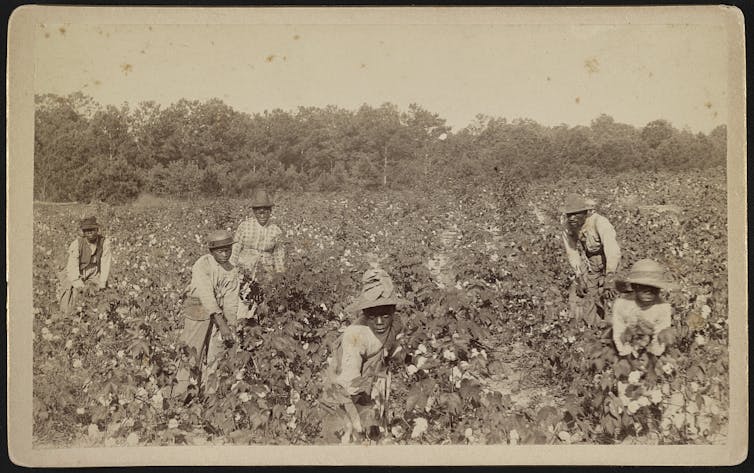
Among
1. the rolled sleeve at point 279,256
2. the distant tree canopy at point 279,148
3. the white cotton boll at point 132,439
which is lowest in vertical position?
the white cotton boll at point 132,439

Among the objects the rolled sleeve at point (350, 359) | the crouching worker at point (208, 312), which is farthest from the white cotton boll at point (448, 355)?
the crouching worker at point (208, 312)

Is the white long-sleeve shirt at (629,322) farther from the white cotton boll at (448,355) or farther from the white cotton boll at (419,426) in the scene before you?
the white cotton boll at (419,426)

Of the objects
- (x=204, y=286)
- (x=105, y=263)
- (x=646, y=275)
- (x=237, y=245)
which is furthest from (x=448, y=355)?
(x=105, y=263)

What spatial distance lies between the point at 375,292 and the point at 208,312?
1.12 metres

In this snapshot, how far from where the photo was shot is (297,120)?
3.75 metres

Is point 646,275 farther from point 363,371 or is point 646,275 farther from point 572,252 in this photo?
point 363,371

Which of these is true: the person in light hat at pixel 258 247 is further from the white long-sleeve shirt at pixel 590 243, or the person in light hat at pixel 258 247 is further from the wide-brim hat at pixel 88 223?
the white long-sleeve shirt at pixel 590 243

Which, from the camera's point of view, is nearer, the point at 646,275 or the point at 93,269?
the point at 646,275

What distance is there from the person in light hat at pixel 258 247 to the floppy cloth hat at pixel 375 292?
0.55m

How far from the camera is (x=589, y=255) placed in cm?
373

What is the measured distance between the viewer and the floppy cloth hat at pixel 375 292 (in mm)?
3711

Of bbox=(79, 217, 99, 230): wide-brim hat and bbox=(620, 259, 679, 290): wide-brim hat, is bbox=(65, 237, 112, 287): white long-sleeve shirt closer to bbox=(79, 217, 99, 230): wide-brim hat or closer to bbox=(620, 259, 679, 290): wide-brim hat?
bbox=(79, 217, 99, 230): wide-brim hat

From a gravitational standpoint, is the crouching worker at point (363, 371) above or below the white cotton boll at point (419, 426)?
above

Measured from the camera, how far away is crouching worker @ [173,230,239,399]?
3.73 meters
